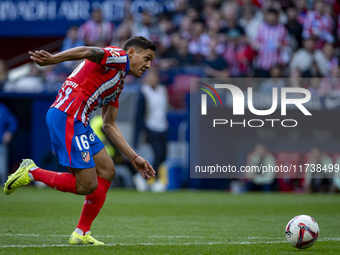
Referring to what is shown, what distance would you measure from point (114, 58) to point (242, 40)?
9822 mm

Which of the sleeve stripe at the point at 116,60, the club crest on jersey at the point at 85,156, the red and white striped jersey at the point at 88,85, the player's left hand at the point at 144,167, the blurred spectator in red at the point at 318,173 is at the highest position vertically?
A: the sleeve stripe at the point at 116,60

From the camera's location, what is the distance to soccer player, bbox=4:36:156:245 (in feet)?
18.8

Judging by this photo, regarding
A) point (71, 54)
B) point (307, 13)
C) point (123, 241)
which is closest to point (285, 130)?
point (307, 13)

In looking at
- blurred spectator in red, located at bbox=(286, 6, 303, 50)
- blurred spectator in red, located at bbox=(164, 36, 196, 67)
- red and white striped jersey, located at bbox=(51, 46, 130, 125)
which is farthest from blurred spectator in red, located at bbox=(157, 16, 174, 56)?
red and white striped jersey, located at bbox=(51, 46, 130, 125)

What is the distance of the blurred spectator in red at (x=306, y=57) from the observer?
14703 millimetres

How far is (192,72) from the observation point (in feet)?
46.9

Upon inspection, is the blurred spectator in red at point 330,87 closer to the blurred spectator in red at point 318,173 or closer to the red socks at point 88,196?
the blurred spectator in red at point 318,173

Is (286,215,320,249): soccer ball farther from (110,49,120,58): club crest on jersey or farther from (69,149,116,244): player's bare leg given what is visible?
(110,49,120,58): club crest on jersey

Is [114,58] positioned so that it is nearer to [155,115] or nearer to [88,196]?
[88,196]

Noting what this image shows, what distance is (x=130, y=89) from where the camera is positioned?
14734mm

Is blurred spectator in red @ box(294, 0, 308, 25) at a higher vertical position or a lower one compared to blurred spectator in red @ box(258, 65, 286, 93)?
higher

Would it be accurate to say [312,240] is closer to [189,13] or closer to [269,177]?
[269,177]

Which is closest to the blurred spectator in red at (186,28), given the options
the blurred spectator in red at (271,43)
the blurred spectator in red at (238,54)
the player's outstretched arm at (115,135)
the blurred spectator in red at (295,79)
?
the blurred spectator in red at (238,54)

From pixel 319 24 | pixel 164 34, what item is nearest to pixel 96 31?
pixel 164 34
